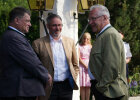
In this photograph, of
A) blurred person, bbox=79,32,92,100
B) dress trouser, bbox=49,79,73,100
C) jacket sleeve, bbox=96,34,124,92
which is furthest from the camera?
blurred person, bbox=79,32,92,100

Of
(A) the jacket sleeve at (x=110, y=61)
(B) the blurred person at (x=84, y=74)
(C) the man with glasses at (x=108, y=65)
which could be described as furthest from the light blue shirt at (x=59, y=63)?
(B) the blurred person at (x=84, y=74)

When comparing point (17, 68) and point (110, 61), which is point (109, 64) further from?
point (17, 68)

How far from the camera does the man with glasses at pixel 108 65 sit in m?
3.58

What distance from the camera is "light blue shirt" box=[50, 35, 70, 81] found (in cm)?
467

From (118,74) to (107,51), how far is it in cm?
27

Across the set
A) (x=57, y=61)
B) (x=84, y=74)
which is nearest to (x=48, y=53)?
(x=57, y=61)

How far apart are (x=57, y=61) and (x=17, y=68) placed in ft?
3.80

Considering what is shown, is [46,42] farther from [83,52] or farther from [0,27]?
[0,27]

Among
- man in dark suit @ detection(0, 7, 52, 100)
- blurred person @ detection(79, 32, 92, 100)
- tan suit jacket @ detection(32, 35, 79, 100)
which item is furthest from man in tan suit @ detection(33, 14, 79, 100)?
blurred person @ detection(79, 32, 92, 100)

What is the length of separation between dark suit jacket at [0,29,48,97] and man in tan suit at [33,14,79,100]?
3.18 ft

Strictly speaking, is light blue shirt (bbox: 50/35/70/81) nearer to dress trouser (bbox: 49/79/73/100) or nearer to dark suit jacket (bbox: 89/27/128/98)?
dress trouser (bbox: 49/79/73/100)

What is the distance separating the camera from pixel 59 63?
4.71 meters

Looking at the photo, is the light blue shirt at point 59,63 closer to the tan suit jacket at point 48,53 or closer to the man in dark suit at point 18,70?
the tan suit jacket at point 48,53

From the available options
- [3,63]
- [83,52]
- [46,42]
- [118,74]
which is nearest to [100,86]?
[118,74]
